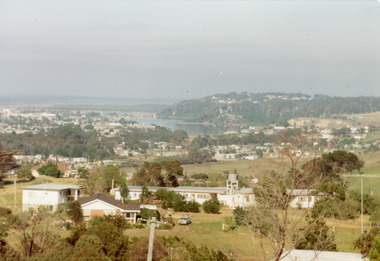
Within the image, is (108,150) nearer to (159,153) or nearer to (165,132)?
(159,153)

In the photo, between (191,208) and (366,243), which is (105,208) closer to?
(191,208)

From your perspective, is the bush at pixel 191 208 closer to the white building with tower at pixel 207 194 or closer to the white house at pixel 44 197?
the white building with tower at pixel 207 194

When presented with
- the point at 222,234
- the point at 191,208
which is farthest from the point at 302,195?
the point at 191,208

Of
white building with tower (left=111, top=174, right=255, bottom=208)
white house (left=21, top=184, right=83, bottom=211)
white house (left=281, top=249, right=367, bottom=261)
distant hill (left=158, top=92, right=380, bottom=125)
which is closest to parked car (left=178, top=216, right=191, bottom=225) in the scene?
white building with tower (left=111, top=174, right=255, bottom=208)

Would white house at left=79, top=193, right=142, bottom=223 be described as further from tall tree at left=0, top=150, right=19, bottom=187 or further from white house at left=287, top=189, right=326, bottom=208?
tall tree at left=0, top=150, right=19, bottom=187

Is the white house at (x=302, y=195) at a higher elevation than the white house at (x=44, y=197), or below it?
higher

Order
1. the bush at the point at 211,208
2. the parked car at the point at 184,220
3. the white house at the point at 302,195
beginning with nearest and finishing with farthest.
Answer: the white house at the point at 302,195 < the parked car at the point at 184,220 < the bush at the point at 211,208

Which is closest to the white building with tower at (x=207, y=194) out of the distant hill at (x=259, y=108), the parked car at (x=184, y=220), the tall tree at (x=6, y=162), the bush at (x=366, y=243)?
the parked car at (x=184, y=220)

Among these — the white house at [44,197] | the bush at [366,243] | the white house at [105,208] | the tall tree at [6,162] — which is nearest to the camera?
the bush at [366,243]
